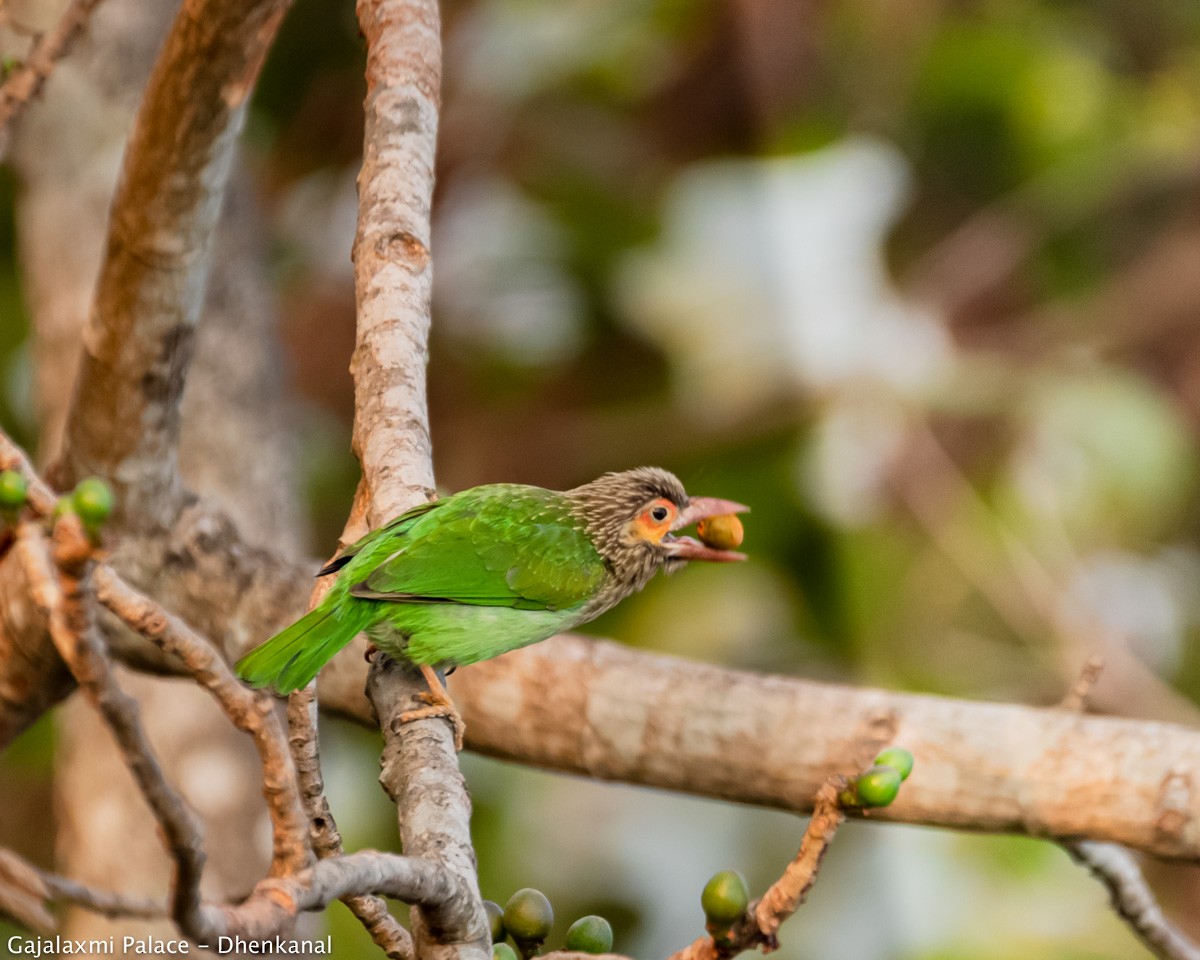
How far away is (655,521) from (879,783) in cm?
123

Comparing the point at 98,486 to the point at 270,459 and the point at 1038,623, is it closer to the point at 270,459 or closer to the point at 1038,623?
the point at 270,459

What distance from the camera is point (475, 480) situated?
5559mm

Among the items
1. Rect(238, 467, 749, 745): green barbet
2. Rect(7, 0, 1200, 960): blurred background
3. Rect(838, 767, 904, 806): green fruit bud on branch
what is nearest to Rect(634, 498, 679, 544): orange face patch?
Rect(238, 467, 749, 745): green barbet

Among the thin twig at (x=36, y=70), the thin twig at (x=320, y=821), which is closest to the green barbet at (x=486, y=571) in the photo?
the thin twig at (x=320, y=821)

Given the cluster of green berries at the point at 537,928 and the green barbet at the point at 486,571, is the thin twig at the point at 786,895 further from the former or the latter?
the green barbet at the point at 486,571

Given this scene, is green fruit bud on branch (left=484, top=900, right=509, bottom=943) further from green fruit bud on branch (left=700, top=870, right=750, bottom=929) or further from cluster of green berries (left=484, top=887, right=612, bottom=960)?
green fruit bud on branch (left=700, top=870, right=750, bottom=929)

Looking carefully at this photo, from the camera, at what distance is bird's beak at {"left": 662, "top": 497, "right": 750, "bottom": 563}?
2.59 m

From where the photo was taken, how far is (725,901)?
1.61 metres

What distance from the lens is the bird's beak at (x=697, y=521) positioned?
2.59 meters

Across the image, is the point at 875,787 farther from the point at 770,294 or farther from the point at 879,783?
the point at 770,294

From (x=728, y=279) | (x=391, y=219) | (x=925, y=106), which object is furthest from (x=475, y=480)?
(x=391, y=219)

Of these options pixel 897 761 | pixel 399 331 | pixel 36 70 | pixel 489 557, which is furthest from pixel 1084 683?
pixel 36 70

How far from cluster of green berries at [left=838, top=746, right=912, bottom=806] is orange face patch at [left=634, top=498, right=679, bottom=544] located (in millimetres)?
1146

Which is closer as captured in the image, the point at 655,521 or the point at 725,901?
the point at 725,901
